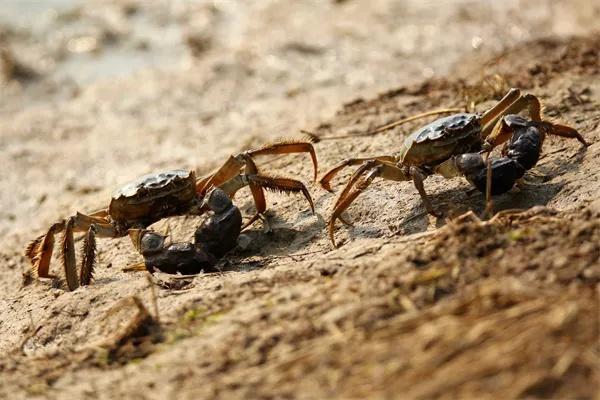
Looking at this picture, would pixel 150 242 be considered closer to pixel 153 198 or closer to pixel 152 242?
pixel 152 242

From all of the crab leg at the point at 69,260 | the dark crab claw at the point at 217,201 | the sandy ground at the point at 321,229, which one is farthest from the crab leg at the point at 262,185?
the crab leg at the point at 69,260

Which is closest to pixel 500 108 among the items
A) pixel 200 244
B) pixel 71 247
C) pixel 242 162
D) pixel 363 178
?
pixel 363 178

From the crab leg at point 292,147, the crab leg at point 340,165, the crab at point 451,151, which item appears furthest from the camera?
the crab leg at point 292,147

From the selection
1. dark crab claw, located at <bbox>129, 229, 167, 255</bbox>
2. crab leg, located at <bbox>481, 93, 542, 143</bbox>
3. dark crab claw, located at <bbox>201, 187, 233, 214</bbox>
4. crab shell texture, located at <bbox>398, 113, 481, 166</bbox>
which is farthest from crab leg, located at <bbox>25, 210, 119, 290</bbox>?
crab leg, located at <bbox>481, 93, 542, 143</bbox>

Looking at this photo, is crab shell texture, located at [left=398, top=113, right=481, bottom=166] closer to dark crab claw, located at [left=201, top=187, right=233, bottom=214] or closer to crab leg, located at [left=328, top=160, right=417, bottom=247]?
crab leg, located at [left=328, top=160, right=417, bottom=247]

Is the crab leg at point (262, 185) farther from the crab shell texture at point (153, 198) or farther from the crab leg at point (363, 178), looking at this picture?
the crab leg at point (363, 178)

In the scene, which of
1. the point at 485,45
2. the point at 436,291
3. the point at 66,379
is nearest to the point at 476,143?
the point at 436,291
